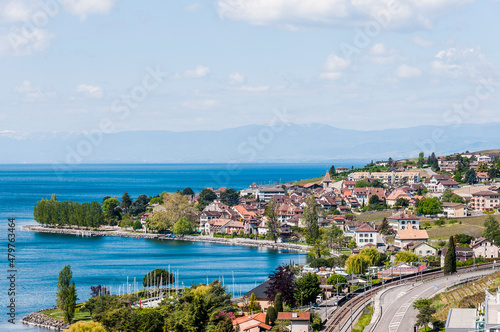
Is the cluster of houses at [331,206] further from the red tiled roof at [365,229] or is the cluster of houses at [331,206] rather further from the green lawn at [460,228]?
the green lawn at [460,228]

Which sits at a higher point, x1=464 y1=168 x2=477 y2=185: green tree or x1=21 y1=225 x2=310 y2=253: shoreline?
x1=464 y1=168 x2=477 y2=185: green tree

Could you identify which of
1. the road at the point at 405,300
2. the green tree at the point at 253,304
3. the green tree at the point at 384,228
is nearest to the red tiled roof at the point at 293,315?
the road at the point at 405,300

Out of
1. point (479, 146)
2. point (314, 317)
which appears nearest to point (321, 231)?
point (314, 317)

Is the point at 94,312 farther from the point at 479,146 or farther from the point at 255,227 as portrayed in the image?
the point at 479,146

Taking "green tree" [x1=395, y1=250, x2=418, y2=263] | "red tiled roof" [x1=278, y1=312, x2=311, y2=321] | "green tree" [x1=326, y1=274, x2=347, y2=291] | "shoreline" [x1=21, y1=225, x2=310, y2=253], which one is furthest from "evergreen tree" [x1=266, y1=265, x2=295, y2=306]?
"shoreline" [x1=21, y1=225, x2=310, y2=253]

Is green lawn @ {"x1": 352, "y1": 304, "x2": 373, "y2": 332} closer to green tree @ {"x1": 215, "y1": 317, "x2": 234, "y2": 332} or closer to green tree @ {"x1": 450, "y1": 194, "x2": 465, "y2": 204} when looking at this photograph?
green tree @ {"x1": 215, "y1": 317, "x2": 234, "y2": 332}

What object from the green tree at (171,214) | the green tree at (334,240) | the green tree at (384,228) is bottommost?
the green tree at (334,240)

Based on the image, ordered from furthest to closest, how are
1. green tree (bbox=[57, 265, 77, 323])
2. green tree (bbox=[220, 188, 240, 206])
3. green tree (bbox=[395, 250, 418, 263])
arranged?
green tree (bbox=[220, 188, 240, 206])
green tree (bbox=[395, 250, 418, 263])
green tree (bbox=[57, 265, 77, 323])
